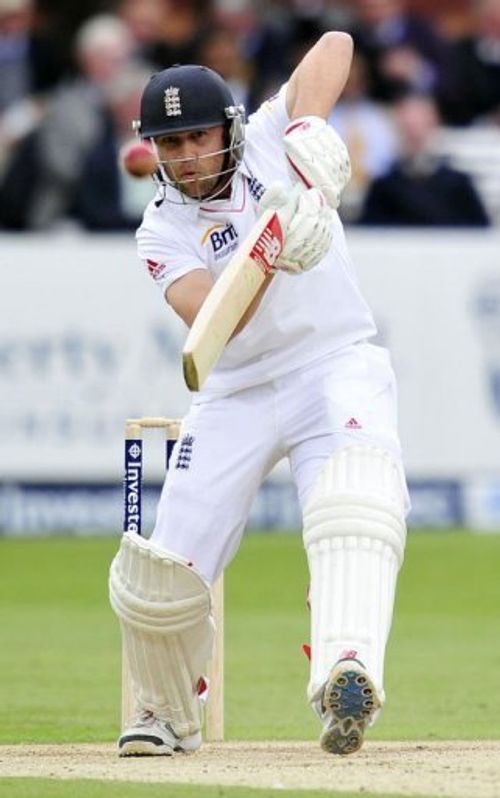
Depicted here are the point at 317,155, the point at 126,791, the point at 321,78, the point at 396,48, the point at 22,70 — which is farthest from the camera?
the point at 396,48

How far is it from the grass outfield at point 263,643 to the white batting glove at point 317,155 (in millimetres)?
1943

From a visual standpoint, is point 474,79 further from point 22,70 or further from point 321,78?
point 321,78

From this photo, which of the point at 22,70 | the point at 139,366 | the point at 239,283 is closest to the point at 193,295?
the point at 239,283

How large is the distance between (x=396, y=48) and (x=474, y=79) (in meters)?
0.71

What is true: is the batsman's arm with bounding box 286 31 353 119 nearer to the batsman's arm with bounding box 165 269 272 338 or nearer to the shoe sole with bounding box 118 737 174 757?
the batsman's arm with bounding box 165 269 272 338

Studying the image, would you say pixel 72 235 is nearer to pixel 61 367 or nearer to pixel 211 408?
pixel 61 367

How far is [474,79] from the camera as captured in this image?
52.4ft

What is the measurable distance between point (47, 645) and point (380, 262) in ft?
15.4

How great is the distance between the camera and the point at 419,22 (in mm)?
16125

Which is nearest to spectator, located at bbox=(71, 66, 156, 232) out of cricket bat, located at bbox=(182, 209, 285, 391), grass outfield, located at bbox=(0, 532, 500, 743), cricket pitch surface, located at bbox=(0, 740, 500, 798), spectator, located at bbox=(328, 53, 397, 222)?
spectator, located at bbox=(328, 53, 397, 222)

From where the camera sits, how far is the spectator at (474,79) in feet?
52.4

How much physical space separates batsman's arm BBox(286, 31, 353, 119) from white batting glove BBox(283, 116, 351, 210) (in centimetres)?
21

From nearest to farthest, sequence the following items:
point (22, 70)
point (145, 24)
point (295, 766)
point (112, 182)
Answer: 1. point (295, 766)
2. point (112, 182)
3. point (22, 70)
4. point (145, 24)

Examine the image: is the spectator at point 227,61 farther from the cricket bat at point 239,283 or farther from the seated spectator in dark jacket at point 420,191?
the cricket bat at point 239,283
